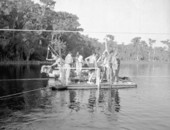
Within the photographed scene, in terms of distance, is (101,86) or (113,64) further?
(113,64)

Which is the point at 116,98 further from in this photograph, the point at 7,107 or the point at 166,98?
the point at 7,107

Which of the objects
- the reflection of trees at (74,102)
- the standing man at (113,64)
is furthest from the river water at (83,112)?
the standing man at (113,64)

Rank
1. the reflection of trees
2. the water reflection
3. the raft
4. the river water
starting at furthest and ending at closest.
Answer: the raft
the reflection of trees
the water reflection
the river water

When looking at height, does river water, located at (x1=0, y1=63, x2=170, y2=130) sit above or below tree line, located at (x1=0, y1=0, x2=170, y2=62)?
below

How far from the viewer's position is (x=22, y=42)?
59.8m

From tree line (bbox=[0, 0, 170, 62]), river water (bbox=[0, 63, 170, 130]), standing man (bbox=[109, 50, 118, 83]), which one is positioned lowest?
river water (bbox=[0, 63, 170, 130])

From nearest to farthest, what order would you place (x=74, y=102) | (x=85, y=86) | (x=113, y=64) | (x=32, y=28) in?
(x=74, y=102) < (x=85, y=86) < (x=113, y=64) < (x=32, y=28)

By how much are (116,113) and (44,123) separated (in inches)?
117

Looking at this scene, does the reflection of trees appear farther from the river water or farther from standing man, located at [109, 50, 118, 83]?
standing man, located at [109, 50, 118, 83]

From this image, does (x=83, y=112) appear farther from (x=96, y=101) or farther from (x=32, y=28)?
(x=32, y=28)

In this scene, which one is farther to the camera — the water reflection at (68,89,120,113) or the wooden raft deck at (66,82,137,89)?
Result: the wooden raft deck at (66,82,137,89)

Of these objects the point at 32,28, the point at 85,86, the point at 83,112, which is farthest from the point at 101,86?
the point at 32,28

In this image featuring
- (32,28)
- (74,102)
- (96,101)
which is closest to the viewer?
(74,102)

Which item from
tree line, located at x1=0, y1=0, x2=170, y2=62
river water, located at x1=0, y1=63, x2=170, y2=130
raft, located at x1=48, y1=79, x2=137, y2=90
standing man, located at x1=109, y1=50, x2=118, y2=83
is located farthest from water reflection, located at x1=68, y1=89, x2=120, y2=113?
tree line, located at x1=0, y1=0, x2=170, y2=62
